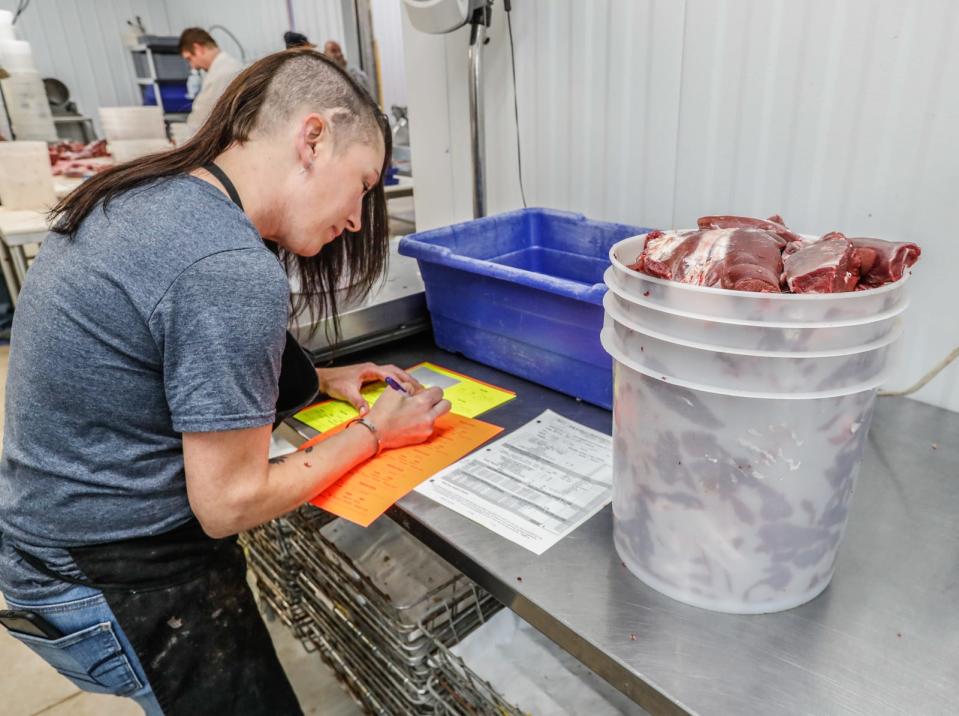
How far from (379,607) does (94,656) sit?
416mm

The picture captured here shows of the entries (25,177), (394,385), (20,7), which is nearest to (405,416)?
(394,385)

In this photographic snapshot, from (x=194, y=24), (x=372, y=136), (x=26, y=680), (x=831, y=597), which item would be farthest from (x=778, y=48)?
(x=194, y=24)

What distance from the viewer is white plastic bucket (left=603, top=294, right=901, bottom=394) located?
580mm

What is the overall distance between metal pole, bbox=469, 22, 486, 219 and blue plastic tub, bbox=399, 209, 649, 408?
275 mm

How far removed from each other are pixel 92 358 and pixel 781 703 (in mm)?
849

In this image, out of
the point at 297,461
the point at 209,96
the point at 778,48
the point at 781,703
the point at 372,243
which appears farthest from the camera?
the point at 209,96

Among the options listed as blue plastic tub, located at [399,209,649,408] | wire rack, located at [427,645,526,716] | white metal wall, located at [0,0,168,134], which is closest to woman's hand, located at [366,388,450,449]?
blue plastic tub, located at [399,209,649,408]

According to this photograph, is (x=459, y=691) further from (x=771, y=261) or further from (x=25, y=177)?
(x=25, y=177)

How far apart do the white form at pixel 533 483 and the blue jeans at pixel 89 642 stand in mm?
477

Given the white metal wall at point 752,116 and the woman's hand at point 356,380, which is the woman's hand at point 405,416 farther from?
the white metal wall at point 752,116

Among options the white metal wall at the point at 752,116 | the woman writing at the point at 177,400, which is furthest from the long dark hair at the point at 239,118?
the white metal wall at the point at 752,116

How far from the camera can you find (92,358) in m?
0.79

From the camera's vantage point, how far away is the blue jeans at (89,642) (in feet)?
2.95

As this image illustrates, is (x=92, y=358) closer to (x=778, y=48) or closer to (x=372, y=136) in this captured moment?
(x=372, y=136)
